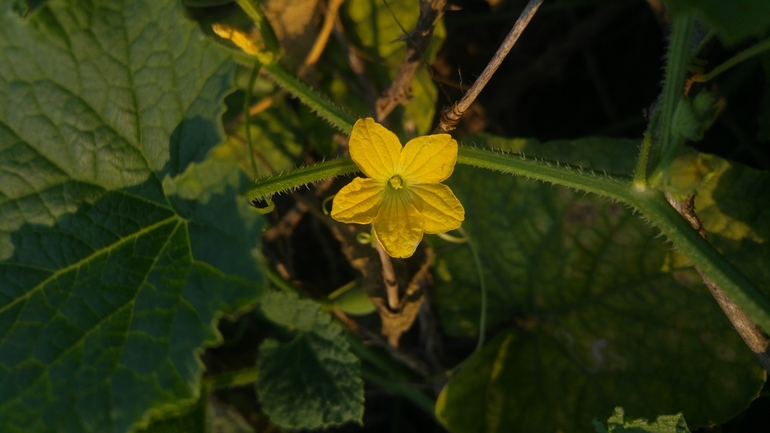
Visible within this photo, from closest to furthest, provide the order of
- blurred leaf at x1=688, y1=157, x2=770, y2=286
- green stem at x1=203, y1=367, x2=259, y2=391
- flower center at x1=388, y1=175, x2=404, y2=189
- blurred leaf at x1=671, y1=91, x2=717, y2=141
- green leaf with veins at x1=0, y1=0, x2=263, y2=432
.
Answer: blurred leaf at x1=671, y1=91, x2=717, y2=141
green leaf with veins at x1=0, y1=0, x2=263, y2=432
flower center at x1=388, y1=175, x2=404, y2=189
blurred leaf at x1=688, y1=157, x2=770, y2=286
green stem at x1=203, y1=367, x2=259, y2=391

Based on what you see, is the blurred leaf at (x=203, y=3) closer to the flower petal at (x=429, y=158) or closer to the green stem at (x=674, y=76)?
the flower petal at (x=429, y=158)

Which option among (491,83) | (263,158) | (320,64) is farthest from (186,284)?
(491,83)

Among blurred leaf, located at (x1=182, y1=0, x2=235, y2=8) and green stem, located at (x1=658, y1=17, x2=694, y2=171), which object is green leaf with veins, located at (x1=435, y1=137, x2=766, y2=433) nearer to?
green stem, located at (x1=658, y1=17, x2=694, y2=171)

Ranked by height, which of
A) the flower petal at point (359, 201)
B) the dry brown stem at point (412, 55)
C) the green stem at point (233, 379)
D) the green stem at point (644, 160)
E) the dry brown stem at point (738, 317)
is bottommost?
the dry brown stem at point (738, 317)

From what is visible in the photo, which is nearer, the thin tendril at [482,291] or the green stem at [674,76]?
the green stem at [674,76]

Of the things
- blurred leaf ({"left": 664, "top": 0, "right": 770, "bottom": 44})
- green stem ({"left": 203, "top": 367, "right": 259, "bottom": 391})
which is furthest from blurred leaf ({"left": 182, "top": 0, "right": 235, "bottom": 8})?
blurred leaf ({"left": 664, "top": 0, "right": 770, "bottom": 44})

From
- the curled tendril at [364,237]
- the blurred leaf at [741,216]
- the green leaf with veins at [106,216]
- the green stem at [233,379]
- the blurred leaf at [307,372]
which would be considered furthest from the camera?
the green stem at [233,379]

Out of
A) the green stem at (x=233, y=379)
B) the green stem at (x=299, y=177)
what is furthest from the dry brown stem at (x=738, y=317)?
the green stem at (x=233, y=379)

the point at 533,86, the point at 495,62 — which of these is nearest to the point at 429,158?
the point at 495,62
